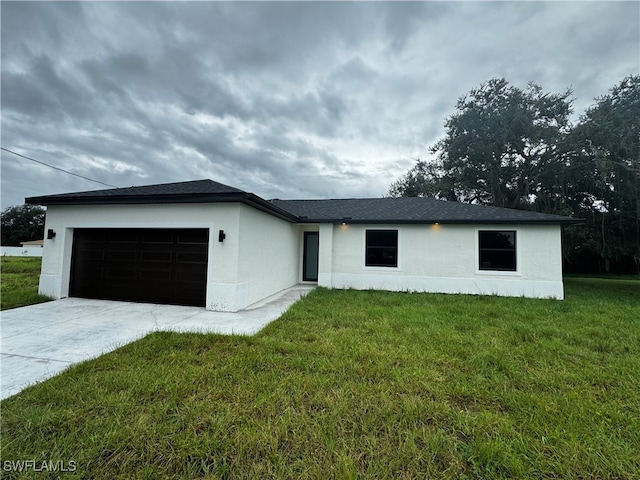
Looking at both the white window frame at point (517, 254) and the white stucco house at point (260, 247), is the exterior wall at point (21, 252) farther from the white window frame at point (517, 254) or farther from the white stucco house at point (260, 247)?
the white window frame at point (517, 254)

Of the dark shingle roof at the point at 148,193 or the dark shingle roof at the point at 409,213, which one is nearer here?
the dark shingle roof at the point at 148,193

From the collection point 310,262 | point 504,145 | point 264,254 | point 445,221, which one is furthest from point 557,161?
point 264,254

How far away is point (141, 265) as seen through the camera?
7223 millimetres

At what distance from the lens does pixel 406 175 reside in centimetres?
2739

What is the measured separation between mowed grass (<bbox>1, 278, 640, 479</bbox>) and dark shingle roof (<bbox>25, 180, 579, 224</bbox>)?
3.48 meters

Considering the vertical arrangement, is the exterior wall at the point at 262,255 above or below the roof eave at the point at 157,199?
below

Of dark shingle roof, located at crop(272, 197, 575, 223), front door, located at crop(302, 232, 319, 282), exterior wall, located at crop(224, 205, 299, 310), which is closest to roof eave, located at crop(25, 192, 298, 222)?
exterior wall, located at crop(224, 205, 299, 310)

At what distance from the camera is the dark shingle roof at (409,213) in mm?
8992

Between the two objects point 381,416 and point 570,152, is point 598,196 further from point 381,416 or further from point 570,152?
point 381,416

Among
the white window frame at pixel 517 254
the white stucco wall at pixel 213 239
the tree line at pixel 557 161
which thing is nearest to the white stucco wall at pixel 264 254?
the white stucco wall at pixel 213 239

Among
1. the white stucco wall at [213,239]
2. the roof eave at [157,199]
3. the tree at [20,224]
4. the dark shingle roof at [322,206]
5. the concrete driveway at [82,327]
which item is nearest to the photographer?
the concrete driveway at [82,327]

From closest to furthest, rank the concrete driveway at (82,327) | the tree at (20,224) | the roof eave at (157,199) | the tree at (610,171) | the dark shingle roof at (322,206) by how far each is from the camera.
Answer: the concrete driveway at (82,327)
the roof eave at (157,199)
the dark shingle roof at (322,206)
the tree at (610,171)
the tree at (20,224)

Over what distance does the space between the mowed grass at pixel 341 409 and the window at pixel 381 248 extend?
5.45 meters

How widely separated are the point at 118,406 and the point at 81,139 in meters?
19.0
